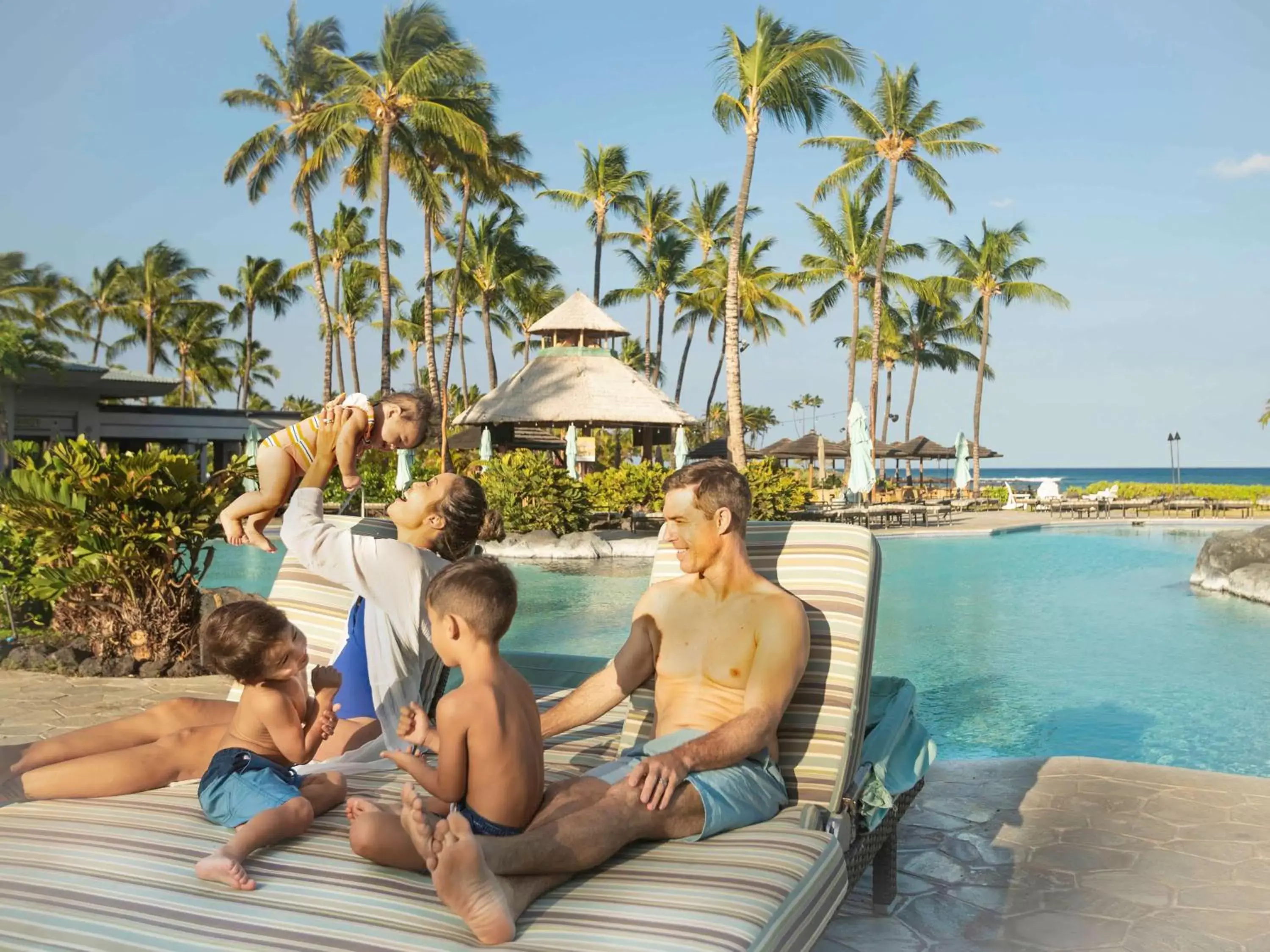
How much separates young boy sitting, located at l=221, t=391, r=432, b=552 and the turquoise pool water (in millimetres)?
4564

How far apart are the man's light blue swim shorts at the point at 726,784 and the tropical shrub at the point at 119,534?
4893 mm

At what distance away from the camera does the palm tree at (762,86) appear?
2233cm

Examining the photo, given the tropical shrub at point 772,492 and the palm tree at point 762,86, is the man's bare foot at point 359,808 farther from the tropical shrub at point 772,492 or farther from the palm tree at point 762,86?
the palm tree at point 762,86

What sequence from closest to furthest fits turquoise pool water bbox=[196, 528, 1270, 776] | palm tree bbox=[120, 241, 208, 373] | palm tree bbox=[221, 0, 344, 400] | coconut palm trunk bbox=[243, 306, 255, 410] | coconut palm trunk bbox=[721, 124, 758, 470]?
1. turquoise pool water bbox=[196, 528, 1270, 776]
2. coconut palm trunk bbox=[721, 124, 758, 470]
3. palm tree bbox=[221, 0, 344, 400]
4. palm tree bbox=[120, 241, 208, 373]
5. coconut palm trunk bbox=[243, 306, 255, 410]

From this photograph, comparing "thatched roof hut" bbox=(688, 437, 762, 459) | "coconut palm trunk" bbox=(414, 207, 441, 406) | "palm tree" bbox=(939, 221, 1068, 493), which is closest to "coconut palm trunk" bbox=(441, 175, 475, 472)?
"coconut palm trunk" bbox=(414, 207, 441, 406)

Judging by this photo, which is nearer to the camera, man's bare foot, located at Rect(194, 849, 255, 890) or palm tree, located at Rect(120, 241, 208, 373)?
man's bare foot, located at Rect(194, 849, 255, 890)

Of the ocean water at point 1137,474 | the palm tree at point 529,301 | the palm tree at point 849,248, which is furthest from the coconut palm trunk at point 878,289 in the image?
the ocean water at point 1137,474

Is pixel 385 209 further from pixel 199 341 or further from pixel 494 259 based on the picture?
pixel 199 341

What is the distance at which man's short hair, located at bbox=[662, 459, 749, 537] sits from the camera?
108 inches

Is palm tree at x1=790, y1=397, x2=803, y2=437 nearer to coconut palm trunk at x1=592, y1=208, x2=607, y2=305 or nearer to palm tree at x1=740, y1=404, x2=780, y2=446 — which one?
palm tree at x1=740, y1=404, x2=780, y2=446

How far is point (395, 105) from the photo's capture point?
24984 millimetres

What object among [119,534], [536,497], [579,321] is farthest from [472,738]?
[579,321]

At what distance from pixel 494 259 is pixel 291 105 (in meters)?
9.82

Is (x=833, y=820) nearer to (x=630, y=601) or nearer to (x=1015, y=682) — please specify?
(x=1015, y=682)
